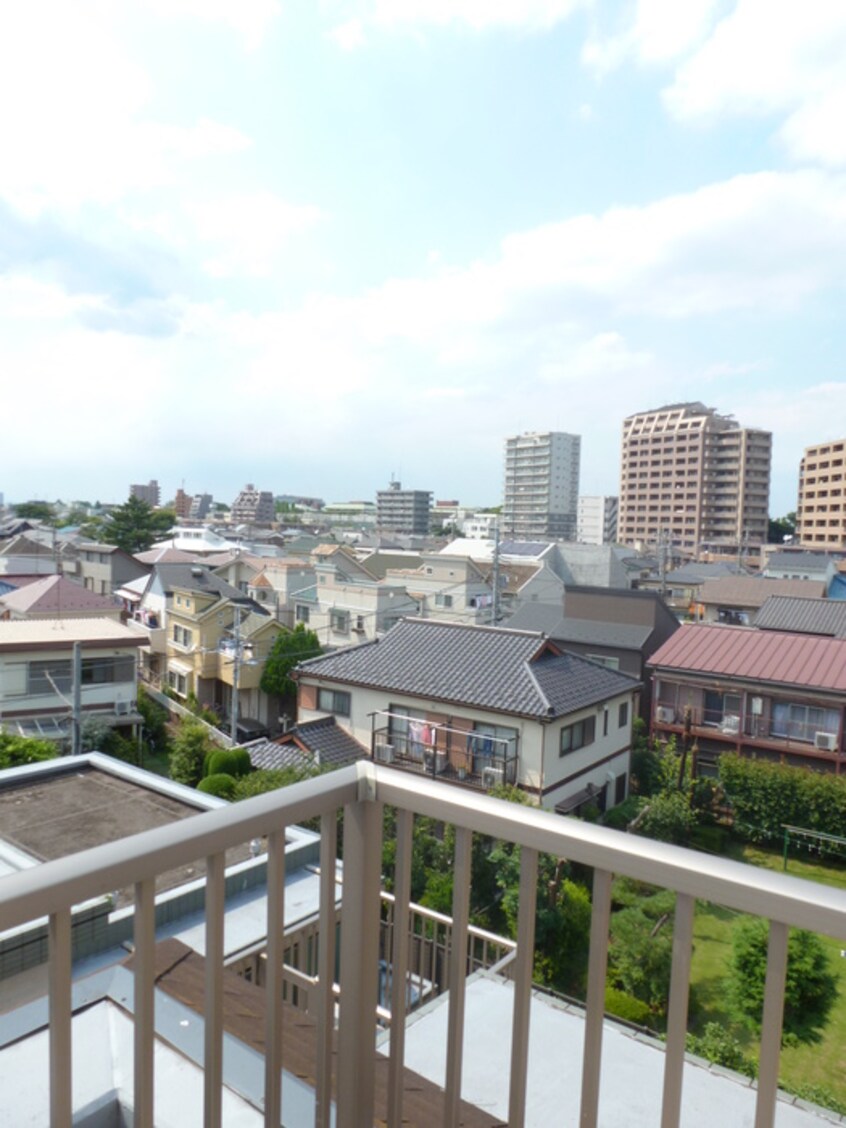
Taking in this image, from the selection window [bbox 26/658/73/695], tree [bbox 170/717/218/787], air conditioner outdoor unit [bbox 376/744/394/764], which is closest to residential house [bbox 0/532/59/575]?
window [bbox 26/658/73/695]

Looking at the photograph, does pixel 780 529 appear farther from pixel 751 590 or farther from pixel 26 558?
pixel 26 558

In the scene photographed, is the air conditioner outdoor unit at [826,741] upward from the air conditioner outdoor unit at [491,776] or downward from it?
upward

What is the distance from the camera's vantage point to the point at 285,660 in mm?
13344

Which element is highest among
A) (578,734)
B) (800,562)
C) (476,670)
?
(800,562)

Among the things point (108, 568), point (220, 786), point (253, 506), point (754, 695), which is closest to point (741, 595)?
point (754, 695)

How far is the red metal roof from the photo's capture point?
934cm

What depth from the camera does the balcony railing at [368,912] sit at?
0.62 m

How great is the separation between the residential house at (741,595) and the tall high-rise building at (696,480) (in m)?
20.0

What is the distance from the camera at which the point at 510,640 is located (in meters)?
9.08

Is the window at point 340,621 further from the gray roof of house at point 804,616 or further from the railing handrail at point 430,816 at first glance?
the railing handrail at point 430,816

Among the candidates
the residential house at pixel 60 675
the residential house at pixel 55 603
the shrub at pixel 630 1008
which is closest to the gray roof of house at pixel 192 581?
the residential house at pixel 55 603

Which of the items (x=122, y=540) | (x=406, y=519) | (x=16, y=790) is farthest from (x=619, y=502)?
(x=16, y=790)

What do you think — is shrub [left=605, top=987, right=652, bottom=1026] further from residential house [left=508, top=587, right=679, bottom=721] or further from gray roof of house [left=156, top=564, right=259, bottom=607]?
Answer: gray roof of house [left=156, top=564, right=259, bottom=607]

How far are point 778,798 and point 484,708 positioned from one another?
346 centimetres
